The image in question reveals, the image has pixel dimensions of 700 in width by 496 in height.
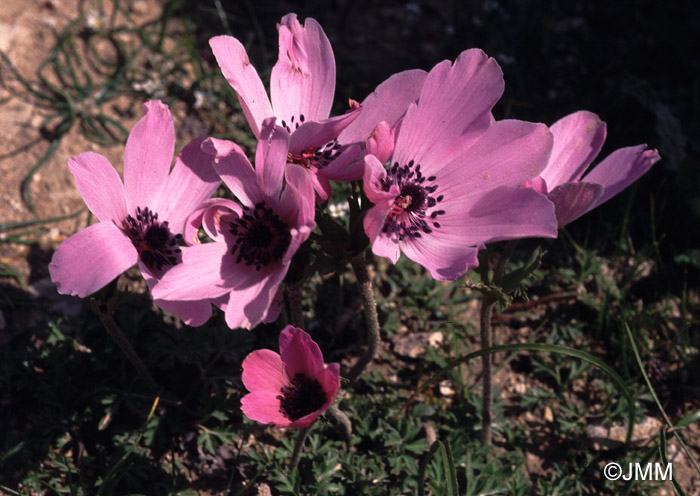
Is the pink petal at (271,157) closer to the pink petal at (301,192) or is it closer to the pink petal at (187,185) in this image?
the pink petal at (301,192)

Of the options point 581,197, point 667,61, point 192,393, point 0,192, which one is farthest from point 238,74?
point 667,61

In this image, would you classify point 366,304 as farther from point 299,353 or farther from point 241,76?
point 241,76

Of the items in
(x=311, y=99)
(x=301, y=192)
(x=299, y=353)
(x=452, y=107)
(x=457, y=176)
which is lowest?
(x=299, y=353)

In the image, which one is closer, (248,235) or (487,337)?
(248,235)

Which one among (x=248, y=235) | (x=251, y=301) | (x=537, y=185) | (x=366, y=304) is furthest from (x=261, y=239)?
(x=537, y=185)

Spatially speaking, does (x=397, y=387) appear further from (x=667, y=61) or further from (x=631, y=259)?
(x=667, y=61)

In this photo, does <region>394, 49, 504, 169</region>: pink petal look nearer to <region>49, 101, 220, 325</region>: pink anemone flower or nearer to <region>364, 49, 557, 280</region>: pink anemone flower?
<region>364, 49, 557, 280</region>: pink anemone flower

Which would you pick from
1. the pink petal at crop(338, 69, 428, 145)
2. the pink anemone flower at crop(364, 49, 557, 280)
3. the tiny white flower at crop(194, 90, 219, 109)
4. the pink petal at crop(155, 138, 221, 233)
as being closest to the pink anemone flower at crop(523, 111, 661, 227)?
the pink anemone flower at crop(364, 49, 557, 280)
